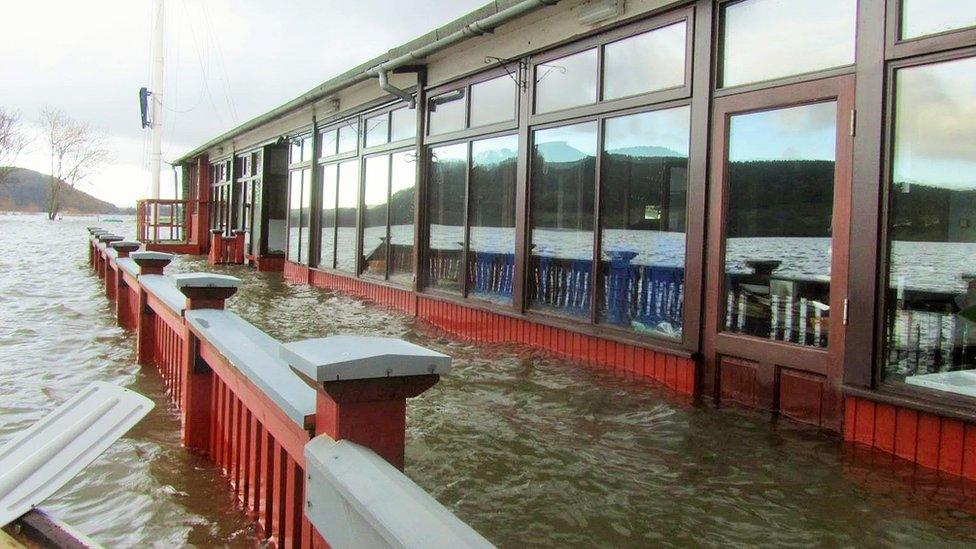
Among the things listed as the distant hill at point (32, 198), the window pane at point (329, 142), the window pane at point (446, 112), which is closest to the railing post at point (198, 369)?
the window pane at point (446, 112)

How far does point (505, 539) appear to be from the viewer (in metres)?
2.68

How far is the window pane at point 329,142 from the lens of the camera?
37.0ft

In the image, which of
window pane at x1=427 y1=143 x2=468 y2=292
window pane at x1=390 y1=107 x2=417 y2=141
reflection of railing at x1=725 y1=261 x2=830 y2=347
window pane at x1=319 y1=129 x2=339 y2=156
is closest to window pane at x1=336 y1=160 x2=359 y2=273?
window pane at x1=319 y1=129 x2=339 y2=156

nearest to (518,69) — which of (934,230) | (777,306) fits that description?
(777,306)

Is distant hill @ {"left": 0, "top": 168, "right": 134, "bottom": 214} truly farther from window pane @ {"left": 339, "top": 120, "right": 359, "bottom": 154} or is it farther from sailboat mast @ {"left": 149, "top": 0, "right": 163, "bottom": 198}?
window pane @ {"left": 339, "top": 120, "right": 359, "bottom": 154}

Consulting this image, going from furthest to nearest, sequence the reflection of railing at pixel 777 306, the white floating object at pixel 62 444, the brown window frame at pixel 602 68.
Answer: the brown window frame at pixel 602 68 < the reflection of railing at pixel 777 306 < the white floating object at pixel 62 444

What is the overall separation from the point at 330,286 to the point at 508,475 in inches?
331

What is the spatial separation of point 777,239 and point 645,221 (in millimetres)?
1123

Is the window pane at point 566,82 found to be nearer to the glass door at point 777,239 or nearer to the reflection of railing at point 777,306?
the glass door at point 777,239

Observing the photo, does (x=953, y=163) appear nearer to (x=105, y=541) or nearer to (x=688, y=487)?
(x=688, y=487)

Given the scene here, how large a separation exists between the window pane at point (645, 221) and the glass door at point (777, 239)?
33 cm

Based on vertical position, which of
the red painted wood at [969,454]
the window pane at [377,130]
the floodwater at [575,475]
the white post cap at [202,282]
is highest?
the window pane at [377,130]

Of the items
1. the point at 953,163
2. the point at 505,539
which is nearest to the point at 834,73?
the point at 953,163

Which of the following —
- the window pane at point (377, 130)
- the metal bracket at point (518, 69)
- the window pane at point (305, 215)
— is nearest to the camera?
the metal bracket at point (518, 69)
